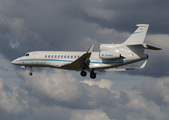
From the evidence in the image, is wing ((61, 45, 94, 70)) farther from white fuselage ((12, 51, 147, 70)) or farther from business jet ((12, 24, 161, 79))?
white fuselage ((12, 51, 147, 70))

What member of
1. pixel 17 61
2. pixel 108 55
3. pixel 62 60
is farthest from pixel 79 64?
pixel 17 61

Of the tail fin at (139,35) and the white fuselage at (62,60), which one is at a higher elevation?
the tail fin at (139,35)

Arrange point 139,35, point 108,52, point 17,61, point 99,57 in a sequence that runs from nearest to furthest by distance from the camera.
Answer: point 139,35
point 108,52
point 99,57
point 17,61

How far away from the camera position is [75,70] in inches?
1923

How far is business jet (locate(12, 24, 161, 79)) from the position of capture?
44.3m

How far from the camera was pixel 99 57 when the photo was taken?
4678 centimetres

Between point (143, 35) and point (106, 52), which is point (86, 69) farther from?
point (143, 35)

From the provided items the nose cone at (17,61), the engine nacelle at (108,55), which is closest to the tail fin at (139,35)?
the engine nacelle at (108,55)

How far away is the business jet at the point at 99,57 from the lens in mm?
44344

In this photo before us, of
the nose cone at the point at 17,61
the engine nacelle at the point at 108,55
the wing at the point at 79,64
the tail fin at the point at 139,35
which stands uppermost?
the tail fin at the point at 139,35

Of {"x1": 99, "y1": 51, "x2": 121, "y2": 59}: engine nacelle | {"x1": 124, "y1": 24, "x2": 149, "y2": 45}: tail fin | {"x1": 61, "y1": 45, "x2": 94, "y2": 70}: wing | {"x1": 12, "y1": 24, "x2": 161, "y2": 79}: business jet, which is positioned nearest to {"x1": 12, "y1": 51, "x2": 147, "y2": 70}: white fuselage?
{"x1": 12, "y1": 24, "x2": 161, "y2": 79}: business jet

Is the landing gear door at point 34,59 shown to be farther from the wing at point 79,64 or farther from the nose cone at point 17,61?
the wing at point 79,64

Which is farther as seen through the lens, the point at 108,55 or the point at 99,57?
the point at 99,57

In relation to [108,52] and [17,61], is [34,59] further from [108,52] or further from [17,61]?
[108,52]
